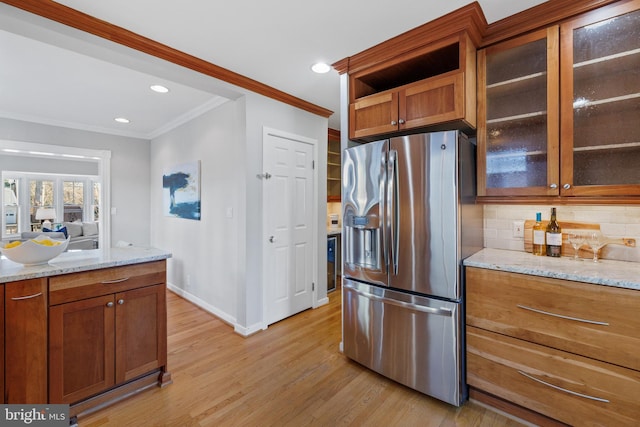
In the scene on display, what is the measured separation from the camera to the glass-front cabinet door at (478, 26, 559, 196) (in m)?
1.77

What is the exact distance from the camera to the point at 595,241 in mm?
1768

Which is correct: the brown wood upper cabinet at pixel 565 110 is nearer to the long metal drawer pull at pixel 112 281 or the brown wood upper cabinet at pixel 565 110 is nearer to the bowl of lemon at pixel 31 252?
the long metal drawer pull at pixel 112 281

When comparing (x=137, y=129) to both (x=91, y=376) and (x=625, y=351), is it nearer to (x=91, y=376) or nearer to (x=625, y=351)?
(x=91, y=376)

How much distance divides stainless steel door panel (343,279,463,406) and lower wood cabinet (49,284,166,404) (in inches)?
55.7

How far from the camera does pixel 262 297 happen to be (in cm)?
293

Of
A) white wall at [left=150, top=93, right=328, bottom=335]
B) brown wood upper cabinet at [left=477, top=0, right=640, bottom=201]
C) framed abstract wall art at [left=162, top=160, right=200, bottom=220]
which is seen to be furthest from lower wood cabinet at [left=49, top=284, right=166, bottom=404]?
brown wood upper cabinet at [left=477, top=0, right=640, bottom=201]

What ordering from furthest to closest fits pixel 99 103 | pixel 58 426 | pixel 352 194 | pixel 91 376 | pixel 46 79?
pixel 99 103, pixel 46 79, pixel 352 194, pixel 91 376, pixel 58 426

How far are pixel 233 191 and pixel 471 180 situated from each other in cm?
223

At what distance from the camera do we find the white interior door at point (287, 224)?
2.98 meters

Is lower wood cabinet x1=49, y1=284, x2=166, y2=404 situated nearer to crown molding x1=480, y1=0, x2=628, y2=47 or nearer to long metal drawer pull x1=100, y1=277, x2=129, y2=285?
long metal drawer pull x1=100, y1=277, x2=129, y2=285

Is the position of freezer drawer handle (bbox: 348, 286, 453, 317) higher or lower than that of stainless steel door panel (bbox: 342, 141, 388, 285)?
lower

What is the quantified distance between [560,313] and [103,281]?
2.62 meters

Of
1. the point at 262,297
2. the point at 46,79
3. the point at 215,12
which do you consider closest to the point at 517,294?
the point at 262,297

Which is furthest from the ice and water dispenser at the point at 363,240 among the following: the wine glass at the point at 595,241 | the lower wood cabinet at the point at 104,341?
the lower wood cabinet at the point at 104,341
